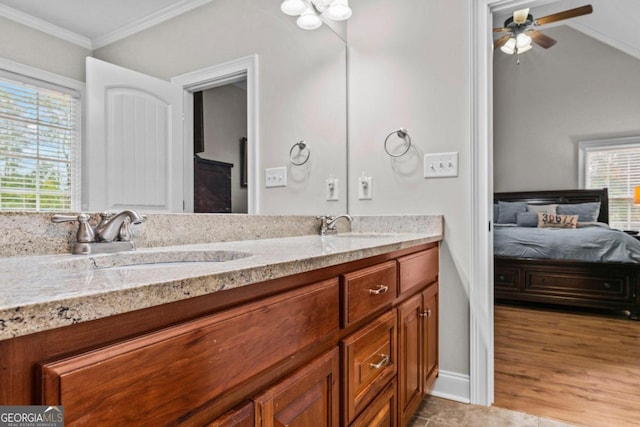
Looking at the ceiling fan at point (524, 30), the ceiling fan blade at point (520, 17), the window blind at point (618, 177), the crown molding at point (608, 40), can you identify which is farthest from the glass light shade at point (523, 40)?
the window blind at point (618, 177)

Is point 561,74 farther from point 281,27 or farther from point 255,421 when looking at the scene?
point 255,421

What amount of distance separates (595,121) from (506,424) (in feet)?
17.9

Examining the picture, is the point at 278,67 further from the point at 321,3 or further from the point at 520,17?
the point at 520,17

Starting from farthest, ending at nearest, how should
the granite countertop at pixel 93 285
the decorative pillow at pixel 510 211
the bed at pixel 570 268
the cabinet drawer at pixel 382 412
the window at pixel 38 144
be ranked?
the decorative pillow at pixel 510 211
the bed at pixel 570 268
the cabinet drawer at pixel 382 412
the window at pixel 38 144
the granite countertop at pixel 93 285

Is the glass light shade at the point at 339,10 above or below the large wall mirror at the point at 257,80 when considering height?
above

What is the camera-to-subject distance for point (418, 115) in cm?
204

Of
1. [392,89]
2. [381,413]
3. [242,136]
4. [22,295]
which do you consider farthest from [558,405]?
[22,295]

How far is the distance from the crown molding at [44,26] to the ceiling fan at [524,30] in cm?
383

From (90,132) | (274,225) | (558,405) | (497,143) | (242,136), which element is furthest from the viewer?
(497,143)

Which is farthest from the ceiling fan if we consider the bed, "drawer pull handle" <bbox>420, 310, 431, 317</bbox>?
"drawer pull handle" <bbox>420, 310, 431, 317</bbox>

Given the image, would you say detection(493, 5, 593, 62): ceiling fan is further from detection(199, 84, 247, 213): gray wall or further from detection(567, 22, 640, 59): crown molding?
detection(199, 84, 247, 213): gray wall

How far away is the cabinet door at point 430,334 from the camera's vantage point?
1.69 m

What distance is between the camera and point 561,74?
581 cm

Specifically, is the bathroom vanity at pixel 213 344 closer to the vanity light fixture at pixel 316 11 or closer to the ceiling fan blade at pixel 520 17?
the vanity light fixture at pixel 316 11
